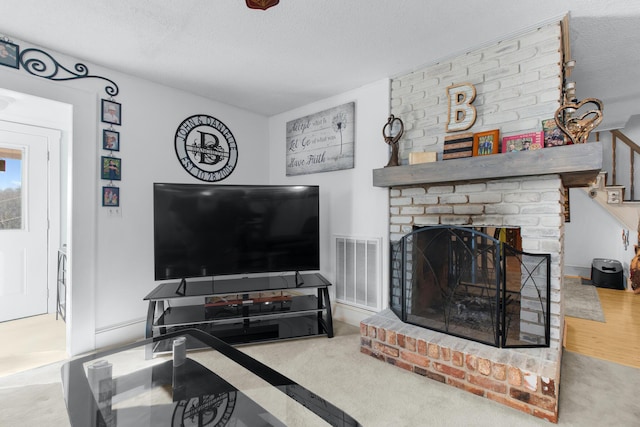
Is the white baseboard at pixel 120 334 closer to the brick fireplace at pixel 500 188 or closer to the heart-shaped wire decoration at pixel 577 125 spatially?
the brick fireplace at pixel 500 188

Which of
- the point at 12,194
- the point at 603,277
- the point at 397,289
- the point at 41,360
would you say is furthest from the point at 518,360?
the point at 12,194

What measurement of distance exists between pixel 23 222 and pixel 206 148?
1911 mm

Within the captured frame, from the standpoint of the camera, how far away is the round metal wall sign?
2.92 metres

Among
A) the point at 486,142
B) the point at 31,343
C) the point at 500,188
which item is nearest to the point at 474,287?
the point at 500,188

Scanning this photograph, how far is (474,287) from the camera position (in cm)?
202

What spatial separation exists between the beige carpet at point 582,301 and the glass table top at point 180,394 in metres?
3.02

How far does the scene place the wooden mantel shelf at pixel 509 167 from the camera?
1.67 meters

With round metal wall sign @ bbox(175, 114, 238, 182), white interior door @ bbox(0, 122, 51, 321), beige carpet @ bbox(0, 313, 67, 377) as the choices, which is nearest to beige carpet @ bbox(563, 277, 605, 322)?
round metal wall sign @ bbox(175, 114, 238, 182)

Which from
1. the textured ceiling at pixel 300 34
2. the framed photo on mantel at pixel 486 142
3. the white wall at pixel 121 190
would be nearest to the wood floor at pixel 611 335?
the framed photo on mantel at pixel 486 142

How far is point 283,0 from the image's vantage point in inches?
64.8

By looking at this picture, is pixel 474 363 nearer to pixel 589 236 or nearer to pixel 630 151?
pixel 589 236

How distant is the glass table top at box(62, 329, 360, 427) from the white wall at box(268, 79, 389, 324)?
156cm

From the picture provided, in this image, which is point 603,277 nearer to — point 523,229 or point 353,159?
point 523,229

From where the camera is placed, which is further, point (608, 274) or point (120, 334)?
point (608, 274)
